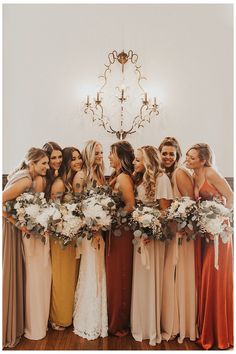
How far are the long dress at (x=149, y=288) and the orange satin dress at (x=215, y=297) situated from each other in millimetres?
366

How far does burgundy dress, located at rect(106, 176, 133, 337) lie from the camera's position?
109 inches

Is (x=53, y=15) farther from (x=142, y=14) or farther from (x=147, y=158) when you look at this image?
(x=147, y=158)

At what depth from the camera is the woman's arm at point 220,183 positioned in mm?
2707

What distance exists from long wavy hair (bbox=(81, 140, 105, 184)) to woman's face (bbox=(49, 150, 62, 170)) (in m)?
0.21

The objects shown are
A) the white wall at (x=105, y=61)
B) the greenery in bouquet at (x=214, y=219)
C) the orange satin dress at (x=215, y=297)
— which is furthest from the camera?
the white wall at (x=105, y=61)

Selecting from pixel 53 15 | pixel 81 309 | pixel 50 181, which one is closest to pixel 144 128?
pixel 50 181

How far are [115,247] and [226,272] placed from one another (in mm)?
992

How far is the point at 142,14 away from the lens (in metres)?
3.25

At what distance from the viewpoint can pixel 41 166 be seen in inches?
109

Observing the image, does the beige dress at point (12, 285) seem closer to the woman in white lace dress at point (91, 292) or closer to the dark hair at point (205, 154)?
the woman in white lace dress at point (91, 292)

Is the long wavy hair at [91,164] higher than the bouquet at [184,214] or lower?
higher

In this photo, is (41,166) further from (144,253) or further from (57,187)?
(144,253)

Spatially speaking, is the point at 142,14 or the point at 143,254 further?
the point at 142,14

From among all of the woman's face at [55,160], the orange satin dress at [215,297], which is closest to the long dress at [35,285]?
the woman's face at [55,160]
